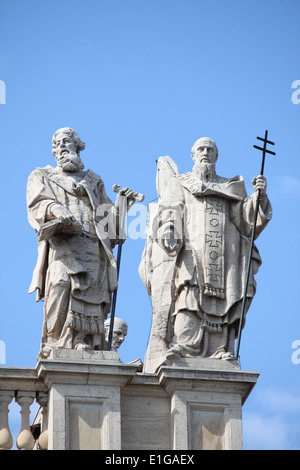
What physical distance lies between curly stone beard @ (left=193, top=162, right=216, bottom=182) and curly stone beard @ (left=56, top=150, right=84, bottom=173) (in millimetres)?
1822

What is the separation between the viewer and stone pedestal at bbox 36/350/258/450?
74.4 ft

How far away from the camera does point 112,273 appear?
78.4ft

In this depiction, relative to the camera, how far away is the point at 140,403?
76.7 feet

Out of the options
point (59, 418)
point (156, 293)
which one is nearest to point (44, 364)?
point (59, 418)

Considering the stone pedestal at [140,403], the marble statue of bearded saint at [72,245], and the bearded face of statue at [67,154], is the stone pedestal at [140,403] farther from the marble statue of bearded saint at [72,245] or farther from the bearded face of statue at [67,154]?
the bearded face of statue at [67,154]

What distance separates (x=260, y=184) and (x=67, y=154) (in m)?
2.91

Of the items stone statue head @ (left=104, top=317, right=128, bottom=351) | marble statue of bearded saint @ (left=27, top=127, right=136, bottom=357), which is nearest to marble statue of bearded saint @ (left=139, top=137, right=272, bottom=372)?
marble statue of bearded saint @ (left=27, top=127, right=136, bottom=357)

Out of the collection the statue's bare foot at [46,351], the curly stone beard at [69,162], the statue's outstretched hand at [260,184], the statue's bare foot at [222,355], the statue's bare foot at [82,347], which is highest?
the curly stone beard at [69,162]

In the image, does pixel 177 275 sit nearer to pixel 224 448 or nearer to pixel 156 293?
pixel 156 293

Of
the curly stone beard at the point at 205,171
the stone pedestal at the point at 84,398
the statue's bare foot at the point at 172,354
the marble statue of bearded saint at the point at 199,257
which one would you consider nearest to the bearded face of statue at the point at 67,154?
the marble statue of bearded saint at the point at 199,257

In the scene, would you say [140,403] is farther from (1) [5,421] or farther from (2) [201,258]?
(2) [201,258]

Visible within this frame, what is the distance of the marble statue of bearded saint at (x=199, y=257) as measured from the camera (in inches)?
944

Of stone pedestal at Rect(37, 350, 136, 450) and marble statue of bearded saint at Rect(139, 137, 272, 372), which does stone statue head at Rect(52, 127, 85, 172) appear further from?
stone pedestal at Rect(37, 350, 136, 450)

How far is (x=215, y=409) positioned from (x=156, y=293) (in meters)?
2.12
